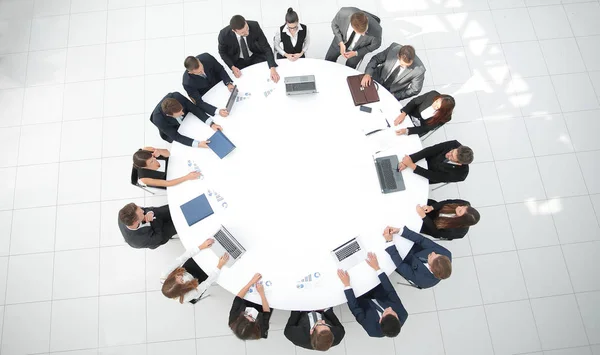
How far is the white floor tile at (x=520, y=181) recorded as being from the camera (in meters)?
4.58

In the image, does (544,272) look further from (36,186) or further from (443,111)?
(36,186)

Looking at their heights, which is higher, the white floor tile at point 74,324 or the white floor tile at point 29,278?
the white floor tile at point 29,278

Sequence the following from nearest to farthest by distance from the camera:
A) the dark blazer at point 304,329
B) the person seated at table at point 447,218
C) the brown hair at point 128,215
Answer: the brown hair at point 128,215 → the person seated at table at point 447,218 → the dark blazer at point 304,329

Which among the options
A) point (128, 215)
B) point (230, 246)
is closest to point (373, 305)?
point (230, 246)

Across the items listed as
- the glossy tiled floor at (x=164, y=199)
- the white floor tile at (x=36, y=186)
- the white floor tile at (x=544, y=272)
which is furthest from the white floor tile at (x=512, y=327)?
the white floor tile at (x=36, y=186)

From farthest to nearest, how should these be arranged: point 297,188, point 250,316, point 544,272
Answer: point 544,272 → point 297,188 → point 250,316

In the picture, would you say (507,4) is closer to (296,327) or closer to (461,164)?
(461,164)

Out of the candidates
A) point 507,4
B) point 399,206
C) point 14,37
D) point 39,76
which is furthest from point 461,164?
point 14,37

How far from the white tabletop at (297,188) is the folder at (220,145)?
7 cm

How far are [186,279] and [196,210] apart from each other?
63cm

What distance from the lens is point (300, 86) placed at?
3797mm

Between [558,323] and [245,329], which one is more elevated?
[245,329]

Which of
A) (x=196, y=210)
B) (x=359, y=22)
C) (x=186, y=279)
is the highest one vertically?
(x=359, y=22)

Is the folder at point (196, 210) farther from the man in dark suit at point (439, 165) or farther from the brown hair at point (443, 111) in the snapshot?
the brown hair at point (443, 111)
